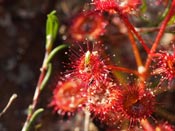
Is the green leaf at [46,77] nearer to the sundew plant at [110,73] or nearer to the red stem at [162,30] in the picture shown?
the sundew plant at [110,73]

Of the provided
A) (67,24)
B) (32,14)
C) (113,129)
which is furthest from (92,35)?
(113,129)

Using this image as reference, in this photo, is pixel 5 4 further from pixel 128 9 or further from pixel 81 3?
pixel 128 9

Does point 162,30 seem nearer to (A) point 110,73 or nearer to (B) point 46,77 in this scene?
(A) point 110,73

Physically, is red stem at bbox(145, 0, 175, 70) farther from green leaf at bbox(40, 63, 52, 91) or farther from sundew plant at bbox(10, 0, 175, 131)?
green leaf at bbox(40, 63, 52, 91)

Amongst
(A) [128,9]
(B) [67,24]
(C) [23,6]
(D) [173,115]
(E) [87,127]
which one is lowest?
(D) [173,115]

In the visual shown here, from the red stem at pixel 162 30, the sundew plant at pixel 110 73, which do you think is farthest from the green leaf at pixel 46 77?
the red stem at pixel 162 30

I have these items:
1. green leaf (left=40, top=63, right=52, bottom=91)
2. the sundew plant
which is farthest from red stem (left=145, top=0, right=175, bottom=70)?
green leaf (left=40, top=63, right=52, bottom=91)

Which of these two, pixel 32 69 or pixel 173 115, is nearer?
pixel 173 115

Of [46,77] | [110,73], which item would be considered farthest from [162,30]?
[46,77]
